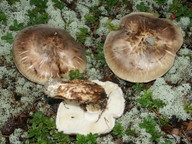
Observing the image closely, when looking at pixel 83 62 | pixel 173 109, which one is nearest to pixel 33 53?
pixel 83 62

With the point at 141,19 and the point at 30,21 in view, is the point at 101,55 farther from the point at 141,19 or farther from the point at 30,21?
the point at 30,21

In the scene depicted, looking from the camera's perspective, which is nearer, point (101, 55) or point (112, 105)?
point (112, 105)

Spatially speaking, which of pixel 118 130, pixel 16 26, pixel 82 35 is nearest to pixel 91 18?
pixel 82 35

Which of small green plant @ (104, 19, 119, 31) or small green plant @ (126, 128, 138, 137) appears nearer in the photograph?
small green plant @ (126, 128, 138, 137)

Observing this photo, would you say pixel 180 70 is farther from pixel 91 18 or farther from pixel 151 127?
pixel 91 18

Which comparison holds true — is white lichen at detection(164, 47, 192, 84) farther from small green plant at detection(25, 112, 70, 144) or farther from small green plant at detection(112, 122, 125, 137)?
small green plant at detection(25, 112, 70, 144)

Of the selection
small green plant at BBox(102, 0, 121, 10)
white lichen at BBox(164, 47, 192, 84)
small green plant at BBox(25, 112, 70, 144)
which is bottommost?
small green plant at BBox(25, 112, 70, 144)

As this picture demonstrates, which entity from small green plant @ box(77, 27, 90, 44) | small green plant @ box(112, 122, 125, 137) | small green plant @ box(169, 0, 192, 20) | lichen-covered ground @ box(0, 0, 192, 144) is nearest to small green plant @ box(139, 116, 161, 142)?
lichen-covered ground @ box(0, 0, 192, 144)
